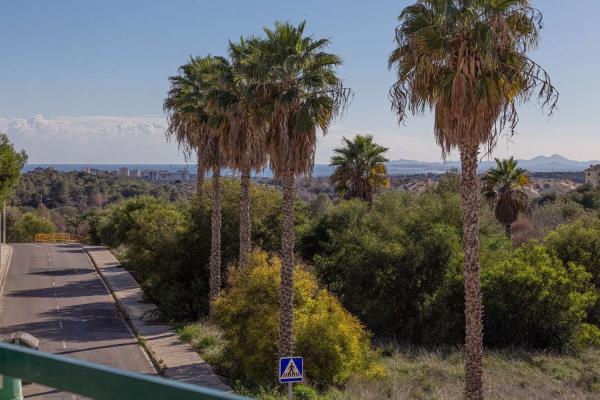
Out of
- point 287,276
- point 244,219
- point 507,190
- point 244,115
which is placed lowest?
→ point 287,276

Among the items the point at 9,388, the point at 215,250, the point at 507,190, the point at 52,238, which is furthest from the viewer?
the point at 52,238

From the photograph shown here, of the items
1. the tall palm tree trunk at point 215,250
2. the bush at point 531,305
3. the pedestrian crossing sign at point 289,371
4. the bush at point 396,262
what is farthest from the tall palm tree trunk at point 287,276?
the bush at point 531,305

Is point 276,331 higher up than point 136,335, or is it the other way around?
point 276,331

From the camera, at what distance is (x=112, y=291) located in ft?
142

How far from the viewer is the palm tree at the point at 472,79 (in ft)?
56.6

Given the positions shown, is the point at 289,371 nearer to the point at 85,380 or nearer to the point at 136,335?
the point at 85,380

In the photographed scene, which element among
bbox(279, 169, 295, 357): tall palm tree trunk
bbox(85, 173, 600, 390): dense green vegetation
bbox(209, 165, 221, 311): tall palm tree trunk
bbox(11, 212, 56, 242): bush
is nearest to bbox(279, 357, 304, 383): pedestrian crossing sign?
bbox(279, 169, 295, 357): tall palm tree trunk

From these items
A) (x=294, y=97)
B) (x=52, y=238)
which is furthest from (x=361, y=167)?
(x=52, y=238)

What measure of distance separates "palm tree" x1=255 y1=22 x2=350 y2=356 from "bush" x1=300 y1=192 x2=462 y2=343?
34.2 ft

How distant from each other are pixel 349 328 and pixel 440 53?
963 cm

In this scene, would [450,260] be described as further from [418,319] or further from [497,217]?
[497,217]

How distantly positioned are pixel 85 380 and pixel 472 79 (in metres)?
16.8

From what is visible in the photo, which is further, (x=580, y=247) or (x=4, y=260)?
(x=4, y=260)

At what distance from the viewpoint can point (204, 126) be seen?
33.3 meters
